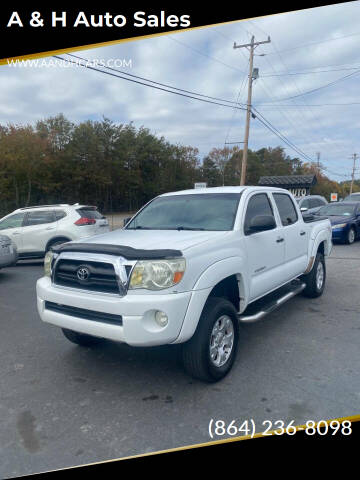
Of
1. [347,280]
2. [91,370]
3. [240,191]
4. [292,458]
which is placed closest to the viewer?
[292,458]

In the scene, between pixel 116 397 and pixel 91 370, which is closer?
pixel 116 397

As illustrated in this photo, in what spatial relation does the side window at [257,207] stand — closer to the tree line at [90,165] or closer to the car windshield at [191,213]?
the car windshield at [191,213]

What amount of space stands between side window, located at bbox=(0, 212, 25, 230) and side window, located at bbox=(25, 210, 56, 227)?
22 centimetres

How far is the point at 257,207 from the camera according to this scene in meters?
4.73

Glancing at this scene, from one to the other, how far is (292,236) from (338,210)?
33.2ft

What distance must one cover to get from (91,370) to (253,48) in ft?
83.6

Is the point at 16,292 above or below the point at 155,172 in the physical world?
below

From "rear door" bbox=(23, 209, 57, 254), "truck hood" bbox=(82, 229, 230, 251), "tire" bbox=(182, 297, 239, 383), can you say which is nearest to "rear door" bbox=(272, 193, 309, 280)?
"truck hood" bbox=(82, 229, 230, 251)

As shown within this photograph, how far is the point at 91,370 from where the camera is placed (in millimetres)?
3785

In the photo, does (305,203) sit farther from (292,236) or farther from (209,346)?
(209,346)

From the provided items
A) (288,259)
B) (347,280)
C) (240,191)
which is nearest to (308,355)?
(288,259)

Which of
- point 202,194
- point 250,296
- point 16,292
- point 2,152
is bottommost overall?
point 16,292

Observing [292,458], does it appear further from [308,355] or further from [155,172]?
[155,172]

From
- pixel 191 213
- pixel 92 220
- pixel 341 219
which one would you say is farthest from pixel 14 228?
pixel 341 219
